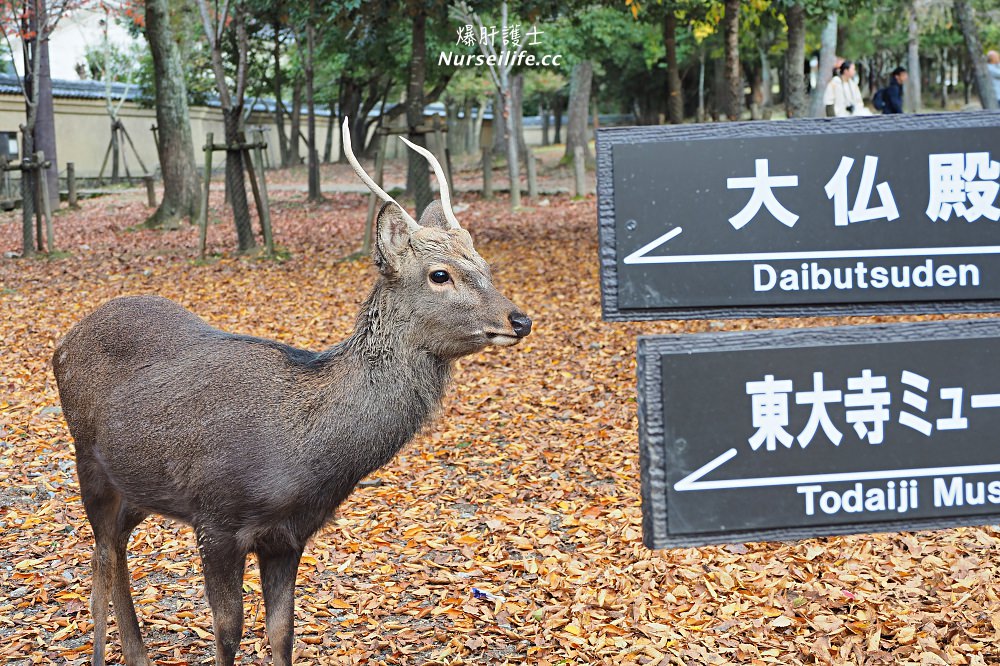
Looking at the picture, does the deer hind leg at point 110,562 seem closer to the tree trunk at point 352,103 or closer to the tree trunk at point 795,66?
the tree trunk at point 795,66

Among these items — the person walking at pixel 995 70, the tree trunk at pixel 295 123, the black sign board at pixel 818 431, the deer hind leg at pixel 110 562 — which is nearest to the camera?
the black sign board at pixel 818 431

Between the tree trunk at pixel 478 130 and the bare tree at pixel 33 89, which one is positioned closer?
the bare tree at pixel 33 89

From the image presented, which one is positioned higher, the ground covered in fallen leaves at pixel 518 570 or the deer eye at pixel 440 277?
the deer eye at pixel 440 277

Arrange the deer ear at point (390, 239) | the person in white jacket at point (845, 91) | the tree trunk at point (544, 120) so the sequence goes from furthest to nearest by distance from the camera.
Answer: the tree trunk at point (544, 120), the person in white jacket at point (845, 91), the deer ear at point (390, 239)

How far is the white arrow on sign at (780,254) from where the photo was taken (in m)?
2.64

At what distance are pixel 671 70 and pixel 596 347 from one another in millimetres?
10854

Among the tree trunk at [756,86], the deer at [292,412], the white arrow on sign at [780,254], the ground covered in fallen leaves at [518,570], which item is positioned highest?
the tree trunk at [756,86]

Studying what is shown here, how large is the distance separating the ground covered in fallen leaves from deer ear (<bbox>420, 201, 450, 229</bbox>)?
74 centimetres

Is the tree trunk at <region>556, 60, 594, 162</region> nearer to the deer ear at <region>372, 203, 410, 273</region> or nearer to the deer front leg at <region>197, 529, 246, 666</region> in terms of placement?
the deer ear at <region>372, 203, 410, 273</region>

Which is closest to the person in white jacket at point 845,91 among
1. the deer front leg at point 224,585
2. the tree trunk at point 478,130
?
the deer front leg at point 224,585

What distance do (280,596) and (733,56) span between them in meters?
11.7

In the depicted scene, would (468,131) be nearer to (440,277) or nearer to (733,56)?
(733,56)

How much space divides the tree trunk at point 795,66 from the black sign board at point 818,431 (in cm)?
1613

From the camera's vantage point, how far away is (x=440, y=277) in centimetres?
361
